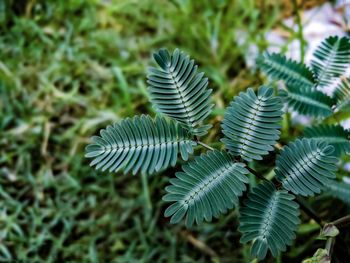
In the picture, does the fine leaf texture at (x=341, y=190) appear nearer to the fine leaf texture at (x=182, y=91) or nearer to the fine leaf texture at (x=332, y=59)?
the fine leaf texture at (x=332, y=59)

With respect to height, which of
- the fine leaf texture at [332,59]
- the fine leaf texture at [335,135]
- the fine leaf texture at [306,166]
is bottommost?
the fine leaf texture at [306,166]

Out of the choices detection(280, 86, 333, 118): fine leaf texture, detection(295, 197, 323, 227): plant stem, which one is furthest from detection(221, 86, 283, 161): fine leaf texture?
detection(280, 86, 333, 118): fine leaf texture

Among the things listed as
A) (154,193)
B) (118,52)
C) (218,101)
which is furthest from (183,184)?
(118,52)

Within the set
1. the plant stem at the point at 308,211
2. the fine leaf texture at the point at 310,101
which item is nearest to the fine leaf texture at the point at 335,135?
the fine leaf texture at the point at 310,101

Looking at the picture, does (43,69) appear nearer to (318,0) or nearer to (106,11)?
(106,11)

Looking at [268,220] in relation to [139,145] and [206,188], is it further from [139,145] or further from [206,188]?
[139,145]
